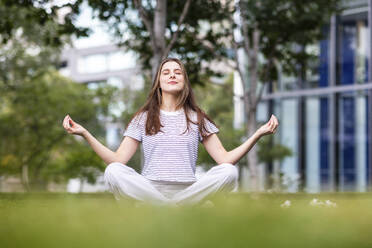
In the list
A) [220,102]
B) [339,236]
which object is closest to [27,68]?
[220,102]

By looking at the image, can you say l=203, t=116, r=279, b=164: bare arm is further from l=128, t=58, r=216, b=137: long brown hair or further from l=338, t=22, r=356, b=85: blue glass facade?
l=338, t=22, r=356, b=85: blue glass facade

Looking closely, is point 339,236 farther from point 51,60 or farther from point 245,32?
point 51,60

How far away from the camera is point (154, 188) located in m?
4.06

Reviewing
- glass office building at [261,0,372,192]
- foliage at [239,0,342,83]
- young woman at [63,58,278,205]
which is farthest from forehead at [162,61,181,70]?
glass office building at [261,0,372,192]

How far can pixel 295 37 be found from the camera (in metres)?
9.72

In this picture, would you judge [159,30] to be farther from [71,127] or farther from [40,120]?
[40,120]

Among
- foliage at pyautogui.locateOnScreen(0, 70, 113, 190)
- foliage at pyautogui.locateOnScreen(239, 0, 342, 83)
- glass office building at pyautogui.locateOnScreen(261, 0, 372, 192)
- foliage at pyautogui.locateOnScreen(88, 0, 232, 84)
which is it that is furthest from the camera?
foliage at pyautogui.locateOnScreen(0, 70, 113, 190)

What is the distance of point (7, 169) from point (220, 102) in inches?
453

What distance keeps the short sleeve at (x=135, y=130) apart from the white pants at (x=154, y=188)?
0.51 meters

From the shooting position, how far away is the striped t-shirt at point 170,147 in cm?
423

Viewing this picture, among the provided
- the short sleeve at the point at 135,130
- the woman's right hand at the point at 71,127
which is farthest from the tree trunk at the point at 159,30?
the woman's right hand at the point at 71,127

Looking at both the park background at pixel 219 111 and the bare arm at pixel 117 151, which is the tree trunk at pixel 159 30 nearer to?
the park background at pixel 219 111

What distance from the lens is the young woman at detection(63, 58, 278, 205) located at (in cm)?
405

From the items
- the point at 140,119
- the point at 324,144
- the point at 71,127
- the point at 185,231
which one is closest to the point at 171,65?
the point at 140,119
